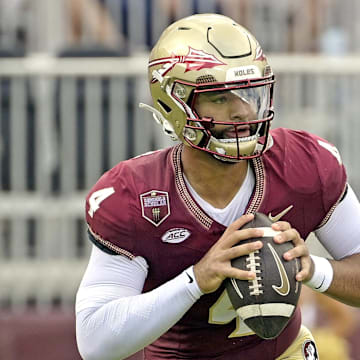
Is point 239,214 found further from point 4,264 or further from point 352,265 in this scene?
point 4,264

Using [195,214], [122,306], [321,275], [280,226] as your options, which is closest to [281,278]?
[280,226]

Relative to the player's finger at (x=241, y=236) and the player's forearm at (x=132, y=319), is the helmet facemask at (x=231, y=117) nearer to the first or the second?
the player's finger at (x=241, y=236)

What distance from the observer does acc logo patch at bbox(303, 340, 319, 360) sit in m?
4.12

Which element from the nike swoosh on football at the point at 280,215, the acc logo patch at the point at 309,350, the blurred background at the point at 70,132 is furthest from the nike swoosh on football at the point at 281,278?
the blurred background at the point at 70,132

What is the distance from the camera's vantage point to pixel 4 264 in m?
7.75

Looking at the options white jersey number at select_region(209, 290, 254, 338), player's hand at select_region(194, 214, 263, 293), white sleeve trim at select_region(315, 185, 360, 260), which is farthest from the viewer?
white sleeve trim at select_region(315, 185, 360, 260)

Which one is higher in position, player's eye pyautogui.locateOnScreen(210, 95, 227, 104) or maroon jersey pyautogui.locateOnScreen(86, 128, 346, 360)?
player's eye pyautogui.locateOnScreen(210, 95, 227, 104)

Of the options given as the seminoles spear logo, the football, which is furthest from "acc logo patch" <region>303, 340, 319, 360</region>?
the seminoles spear logo

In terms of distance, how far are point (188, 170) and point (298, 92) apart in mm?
4039

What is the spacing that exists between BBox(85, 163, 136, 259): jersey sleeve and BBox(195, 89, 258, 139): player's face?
360 mm

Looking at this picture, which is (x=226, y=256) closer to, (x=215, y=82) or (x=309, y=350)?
(x=215, y=82)

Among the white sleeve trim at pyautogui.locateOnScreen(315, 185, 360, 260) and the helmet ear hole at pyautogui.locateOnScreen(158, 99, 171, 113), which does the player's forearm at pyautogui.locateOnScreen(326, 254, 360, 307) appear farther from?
the helmet ear hole at pyautogui.locateOnScreen(158, 99, 171, 113)

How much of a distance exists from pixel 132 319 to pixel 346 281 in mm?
730

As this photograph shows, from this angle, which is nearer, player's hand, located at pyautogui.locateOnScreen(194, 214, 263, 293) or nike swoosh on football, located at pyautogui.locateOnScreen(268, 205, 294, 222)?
player's hand, located at pyautogui.locateOnScreen(194, 214, 263, 293)
